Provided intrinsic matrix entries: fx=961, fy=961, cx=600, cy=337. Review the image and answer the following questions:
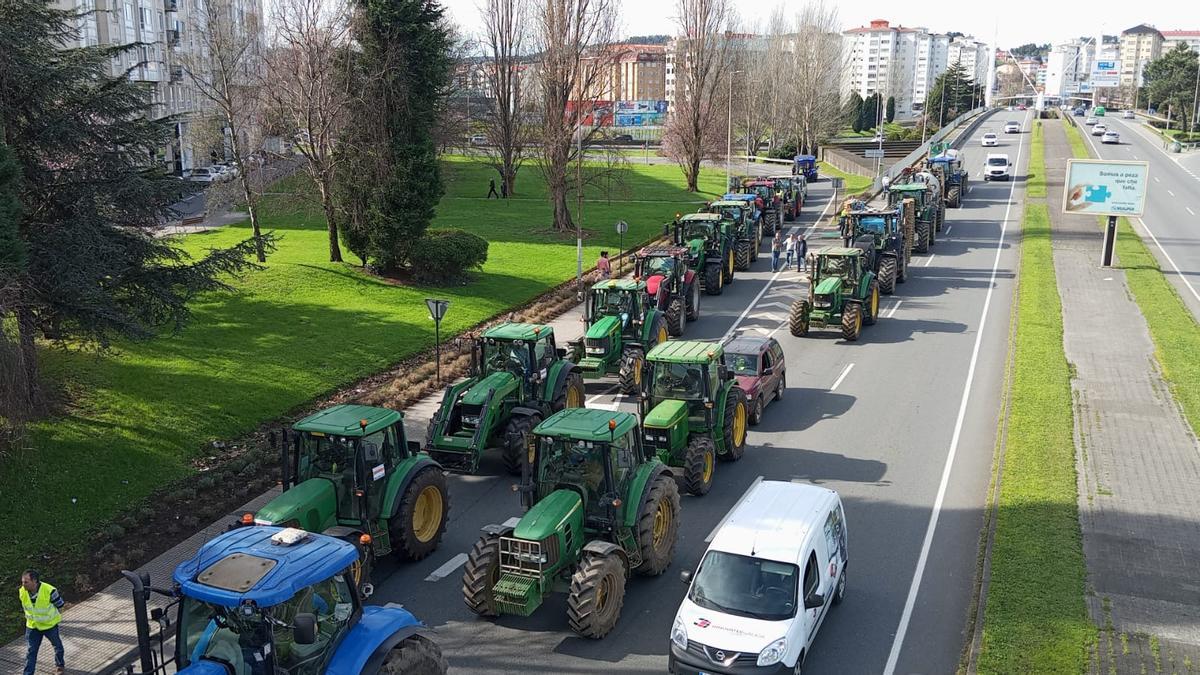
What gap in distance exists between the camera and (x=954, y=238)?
43.6m

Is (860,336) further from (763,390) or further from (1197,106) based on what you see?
(1197,106)

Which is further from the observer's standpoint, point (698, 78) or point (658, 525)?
point (698, 78)

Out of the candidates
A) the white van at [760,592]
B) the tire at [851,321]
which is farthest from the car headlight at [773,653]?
the tire at [851,321]

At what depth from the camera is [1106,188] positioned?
36469mm

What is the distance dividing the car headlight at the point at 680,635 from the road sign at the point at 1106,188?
31.8 meters

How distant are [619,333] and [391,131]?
1222 cm

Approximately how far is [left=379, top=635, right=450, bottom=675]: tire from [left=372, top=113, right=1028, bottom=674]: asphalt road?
1.95 meters

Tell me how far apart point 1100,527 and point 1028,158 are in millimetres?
66479

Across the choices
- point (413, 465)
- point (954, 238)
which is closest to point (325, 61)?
point (413, 465)

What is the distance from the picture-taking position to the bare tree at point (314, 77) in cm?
2961

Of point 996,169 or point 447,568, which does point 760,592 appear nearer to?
point 447,568

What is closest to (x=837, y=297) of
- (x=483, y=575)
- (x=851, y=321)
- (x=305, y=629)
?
(x=851, y=321)

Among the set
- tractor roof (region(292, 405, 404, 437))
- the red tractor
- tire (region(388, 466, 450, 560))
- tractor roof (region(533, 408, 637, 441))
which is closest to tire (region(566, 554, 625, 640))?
tractor roof (region(533, 408, 637, 441))

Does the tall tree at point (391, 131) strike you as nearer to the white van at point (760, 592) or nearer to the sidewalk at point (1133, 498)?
the sidewalk at point (1133, 498)
